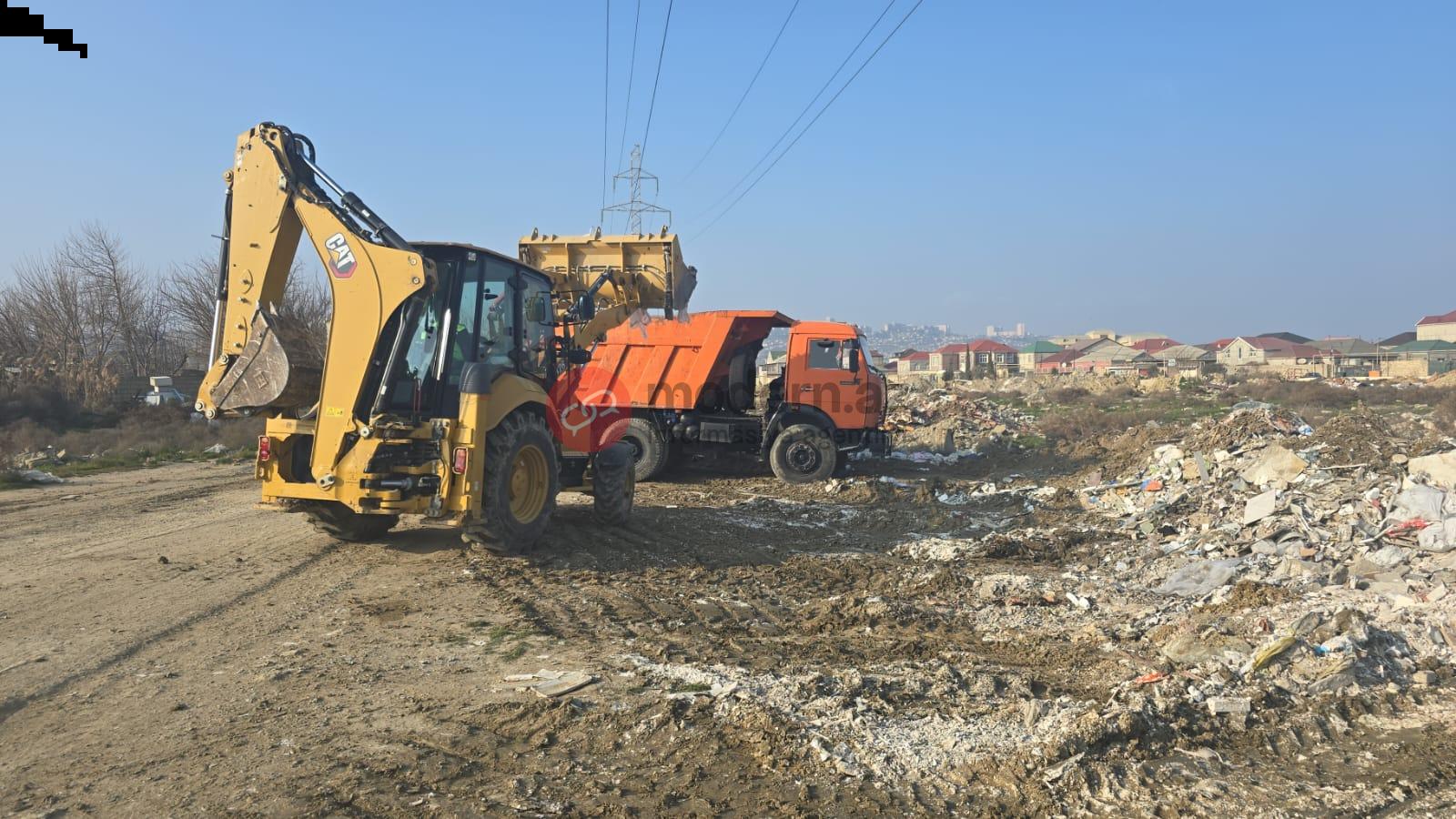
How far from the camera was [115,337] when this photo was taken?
33.5 m

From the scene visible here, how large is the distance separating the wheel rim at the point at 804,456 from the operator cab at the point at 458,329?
6968 millimetres

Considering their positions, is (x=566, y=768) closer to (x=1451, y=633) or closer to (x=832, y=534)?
(x=1451, y=633)

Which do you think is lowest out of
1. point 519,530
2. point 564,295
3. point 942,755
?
point 942,755

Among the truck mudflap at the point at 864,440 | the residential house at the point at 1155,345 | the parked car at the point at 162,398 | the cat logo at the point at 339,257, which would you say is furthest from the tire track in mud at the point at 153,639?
the residential house at the point at 1155,345

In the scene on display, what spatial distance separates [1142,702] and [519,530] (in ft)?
16.5

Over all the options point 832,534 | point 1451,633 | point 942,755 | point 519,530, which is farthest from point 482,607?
point 1451,633

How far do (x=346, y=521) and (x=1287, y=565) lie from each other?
311 inches

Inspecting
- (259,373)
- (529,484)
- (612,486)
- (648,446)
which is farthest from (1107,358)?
(259,373)

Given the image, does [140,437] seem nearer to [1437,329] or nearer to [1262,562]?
[1262,562]

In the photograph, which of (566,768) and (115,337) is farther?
(115,337)

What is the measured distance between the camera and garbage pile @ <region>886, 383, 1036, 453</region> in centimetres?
2030

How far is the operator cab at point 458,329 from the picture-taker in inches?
287

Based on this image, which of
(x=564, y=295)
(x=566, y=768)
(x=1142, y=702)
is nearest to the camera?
(x=566, y=768)

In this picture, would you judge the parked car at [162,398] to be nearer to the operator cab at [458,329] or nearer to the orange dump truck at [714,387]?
the orange dump truck at [714,387]
